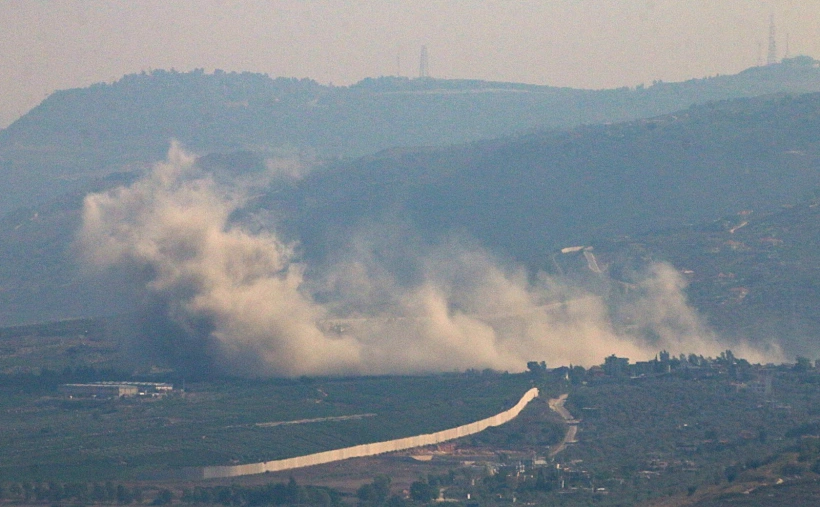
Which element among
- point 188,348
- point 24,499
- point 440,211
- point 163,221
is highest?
point 440,211

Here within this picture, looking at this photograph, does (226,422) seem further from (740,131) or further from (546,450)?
(740,131)

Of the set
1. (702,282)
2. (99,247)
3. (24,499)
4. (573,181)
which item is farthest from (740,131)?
(24,499)

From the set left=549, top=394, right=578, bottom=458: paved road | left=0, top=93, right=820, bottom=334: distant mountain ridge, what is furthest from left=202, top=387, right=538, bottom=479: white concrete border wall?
left=0, top=93, right=820, bottom=334: distant mountain ridge

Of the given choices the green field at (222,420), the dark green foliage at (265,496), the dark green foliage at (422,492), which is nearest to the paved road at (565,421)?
the green field at (222,420)

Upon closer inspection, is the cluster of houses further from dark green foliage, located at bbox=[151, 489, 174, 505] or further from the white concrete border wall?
dark green foliage, located at bbox=[151, 489, 174, 505]

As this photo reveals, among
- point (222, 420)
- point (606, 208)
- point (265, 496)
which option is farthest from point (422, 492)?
point (606, 208)

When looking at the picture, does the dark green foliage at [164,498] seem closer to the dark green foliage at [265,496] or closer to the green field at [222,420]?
the dark green foliage at [265,496]
